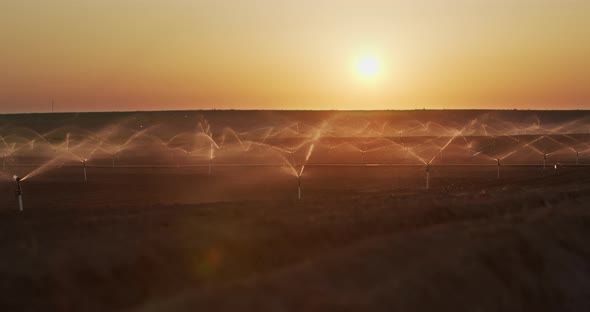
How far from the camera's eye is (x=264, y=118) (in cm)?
19200

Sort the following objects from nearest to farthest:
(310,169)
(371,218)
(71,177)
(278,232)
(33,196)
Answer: (278,232)
(371,218)
(33,196)
(71,177)
(310,169)

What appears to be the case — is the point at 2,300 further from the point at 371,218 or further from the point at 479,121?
the point at 479,121

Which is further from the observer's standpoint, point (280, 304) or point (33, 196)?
point (33, 196)

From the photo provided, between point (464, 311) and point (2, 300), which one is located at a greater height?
point (2, 300)

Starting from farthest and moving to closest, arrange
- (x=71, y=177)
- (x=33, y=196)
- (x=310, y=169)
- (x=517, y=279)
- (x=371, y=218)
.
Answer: (x=310, y=169)
(x=71, y=177)
(x=33, y=196)
(x=371, y=218)
(x=517, y=279)

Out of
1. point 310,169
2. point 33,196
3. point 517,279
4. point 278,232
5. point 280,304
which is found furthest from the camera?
point 310,169

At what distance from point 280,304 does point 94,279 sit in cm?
354

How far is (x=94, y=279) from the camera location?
1077 centimetres

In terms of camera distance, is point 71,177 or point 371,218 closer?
point 371,218

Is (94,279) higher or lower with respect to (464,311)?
higher

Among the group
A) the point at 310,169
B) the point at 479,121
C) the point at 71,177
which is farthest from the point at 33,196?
the point at 479,121

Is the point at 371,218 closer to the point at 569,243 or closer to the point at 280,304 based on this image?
the point at 569,243

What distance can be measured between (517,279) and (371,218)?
16.2 ft

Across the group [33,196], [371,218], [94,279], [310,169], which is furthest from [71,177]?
[94,279]
